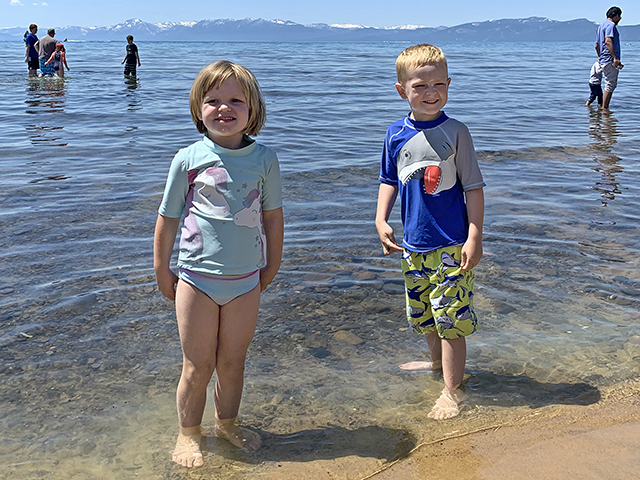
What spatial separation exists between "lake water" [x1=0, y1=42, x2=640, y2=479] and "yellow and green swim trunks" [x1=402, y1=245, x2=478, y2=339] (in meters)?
0.50

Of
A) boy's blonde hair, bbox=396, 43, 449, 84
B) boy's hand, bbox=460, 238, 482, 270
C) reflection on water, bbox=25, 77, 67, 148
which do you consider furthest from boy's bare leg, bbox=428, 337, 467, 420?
reflection on water, bbox=25, 77, 67, 148

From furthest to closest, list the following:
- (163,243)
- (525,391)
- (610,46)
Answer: (610,46) → (525,391) → (163,243)

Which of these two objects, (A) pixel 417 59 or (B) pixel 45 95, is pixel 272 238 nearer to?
(A) pixel 417 59

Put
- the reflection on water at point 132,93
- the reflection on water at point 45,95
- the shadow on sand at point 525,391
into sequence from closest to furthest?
1. the shadow on sand at point 525,391
2. the reflection on water at point 45,95
3. the reflection on water at point 132,93

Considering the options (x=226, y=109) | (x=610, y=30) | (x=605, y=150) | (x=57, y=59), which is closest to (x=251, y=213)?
(x=226, y=109)

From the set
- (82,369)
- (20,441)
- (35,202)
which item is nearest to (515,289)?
(82,369)

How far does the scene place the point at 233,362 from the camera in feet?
9.95

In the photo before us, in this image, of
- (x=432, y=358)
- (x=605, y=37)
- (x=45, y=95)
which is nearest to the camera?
(x=432, y=358)

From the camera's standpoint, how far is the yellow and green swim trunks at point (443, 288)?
3.36 metres

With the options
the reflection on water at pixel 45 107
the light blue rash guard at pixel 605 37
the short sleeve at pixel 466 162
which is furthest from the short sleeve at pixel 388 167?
the light blue rash guard at pixel 605 37

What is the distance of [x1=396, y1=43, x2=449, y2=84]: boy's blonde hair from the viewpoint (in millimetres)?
3256

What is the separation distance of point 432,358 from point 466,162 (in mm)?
1280

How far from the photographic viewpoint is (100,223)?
6.76 metres

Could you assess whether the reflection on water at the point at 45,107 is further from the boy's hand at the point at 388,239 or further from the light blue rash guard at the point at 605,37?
the light blue rash guard at the point at 605,37
